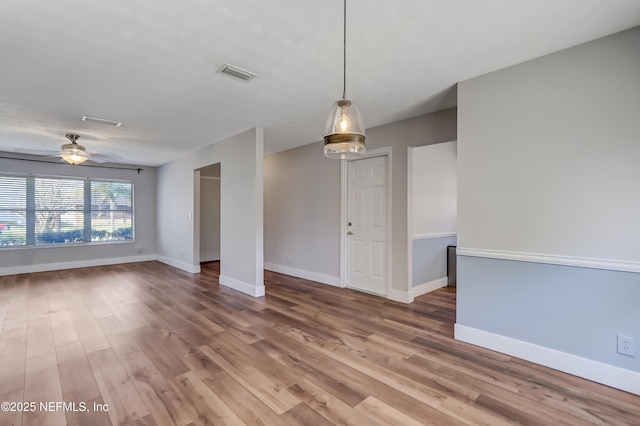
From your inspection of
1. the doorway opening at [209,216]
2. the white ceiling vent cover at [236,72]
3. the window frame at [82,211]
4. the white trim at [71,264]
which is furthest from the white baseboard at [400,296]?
the window frame at [82,211]

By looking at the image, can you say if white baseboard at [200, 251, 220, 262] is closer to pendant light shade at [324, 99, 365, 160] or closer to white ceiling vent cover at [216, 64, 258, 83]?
white ceiling vent cover at [216, 64, 258, 83]

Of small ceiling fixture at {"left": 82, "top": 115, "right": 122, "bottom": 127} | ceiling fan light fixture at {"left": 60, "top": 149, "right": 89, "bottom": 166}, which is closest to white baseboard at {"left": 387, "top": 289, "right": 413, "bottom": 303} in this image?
small ceiling fixture at {"left": 82, "top": 115, "right": 122, "bottom": 127}

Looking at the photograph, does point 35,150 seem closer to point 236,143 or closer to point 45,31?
point 236,143

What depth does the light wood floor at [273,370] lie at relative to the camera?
183 cm

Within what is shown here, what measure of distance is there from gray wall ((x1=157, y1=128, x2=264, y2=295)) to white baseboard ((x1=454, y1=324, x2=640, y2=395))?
2.95 m

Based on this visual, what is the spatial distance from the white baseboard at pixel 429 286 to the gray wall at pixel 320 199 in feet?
1.37

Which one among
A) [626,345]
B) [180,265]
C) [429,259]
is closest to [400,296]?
[429,259]

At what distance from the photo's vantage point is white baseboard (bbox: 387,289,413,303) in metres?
4.07

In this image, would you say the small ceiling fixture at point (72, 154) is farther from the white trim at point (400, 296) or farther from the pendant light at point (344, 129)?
the white trim at point (400, 296)

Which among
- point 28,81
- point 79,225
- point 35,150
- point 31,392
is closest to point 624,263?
point 31,392

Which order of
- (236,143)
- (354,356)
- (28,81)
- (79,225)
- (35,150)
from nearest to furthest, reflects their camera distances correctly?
(354,356), (28,81), (236,143), (35,150), (79,225)

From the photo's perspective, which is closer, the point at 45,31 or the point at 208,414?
the point at 208,414

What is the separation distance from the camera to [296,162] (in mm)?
5789

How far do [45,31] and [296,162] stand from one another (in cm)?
403
